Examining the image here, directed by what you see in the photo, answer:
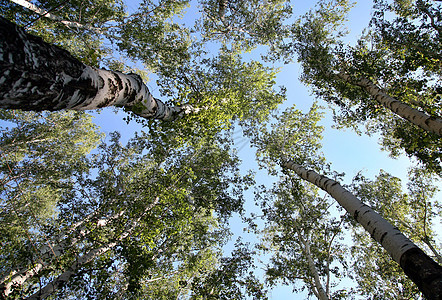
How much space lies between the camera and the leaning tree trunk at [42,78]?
1.40 m

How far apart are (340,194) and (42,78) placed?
5.85 m

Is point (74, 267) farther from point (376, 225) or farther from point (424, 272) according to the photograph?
point (424, 272)

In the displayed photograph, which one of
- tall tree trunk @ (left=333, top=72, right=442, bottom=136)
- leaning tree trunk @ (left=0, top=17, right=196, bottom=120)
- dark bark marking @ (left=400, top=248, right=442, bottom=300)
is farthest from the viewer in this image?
tall tree trunk @ (left=333, top=72, right=442, bottom=136)

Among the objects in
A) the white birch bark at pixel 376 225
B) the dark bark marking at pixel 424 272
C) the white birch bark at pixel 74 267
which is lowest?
the dark bark marking at pixel 424 272

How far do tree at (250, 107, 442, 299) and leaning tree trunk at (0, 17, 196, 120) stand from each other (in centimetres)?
451

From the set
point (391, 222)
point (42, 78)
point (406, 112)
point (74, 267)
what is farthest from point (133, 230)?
point (391, 222)

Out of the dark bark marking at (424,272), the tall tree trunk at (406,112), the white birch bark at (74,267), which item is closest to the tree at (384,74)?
the tall tree trunk at (406,112)

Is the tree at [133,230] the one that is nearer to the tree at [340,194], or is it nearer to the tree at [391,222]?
the tree at [340,194]

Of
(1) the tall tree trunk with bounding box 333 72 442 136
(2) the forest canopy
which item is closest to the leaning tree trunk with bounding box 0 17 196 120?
(2) the forest canopy

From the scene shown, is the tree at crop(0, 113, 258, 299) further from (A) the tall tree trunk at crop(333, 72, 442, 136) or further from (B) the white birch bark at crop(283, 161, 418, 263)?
(A) the tall tree trunk at crop(333, 72, 442, 136)

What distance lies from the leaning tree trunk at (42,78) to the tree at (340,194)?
14.8ft

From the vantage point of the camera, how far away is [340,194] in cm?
490

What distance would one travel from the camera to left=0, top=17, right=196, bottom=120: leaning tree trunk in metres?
1.40

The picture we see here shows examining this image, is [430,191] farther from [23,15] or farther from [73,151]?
[73,151]
